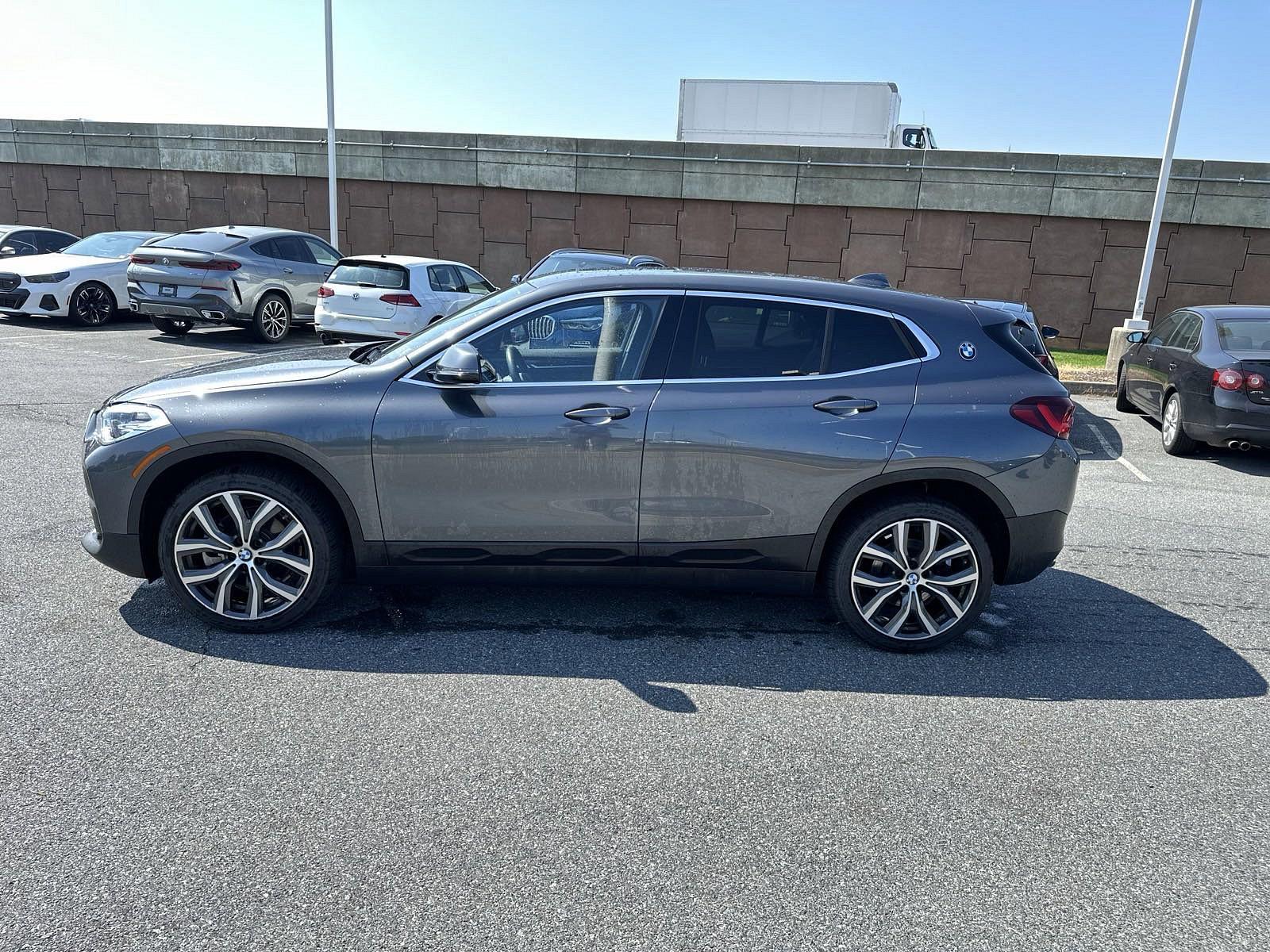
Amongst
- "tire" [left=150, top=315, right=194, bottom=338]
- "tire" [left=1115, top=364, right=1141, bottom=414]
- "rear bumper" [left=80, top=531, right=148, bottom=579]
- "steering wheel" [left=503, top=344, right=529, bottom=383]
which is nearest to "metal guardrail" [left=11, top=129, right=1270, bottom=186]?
"tire" [left=1115, top=364, right=1141, bottom=414]

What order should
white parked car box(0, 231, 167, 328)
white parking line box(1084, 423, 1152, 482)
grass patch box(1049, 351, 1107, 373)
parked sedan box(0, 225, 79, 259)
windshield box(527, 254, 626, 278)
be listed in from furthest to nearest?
parked sedan box(0, 225, 79, 259) < white parked car box(0, 231, 167, 328) < grass patch box(1049, 351, 1107, 373) < windshield box(527, 254, 626, 278) < white parking line box(1084, 423, 1152, 482)

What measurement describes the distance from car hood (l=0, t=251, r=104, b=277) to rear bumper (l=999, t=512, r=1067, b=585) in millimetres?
16237

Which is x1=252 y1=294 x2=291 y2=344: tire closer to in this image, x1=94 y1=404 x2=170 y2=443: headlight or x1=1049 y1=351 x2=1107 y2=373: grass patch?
x1=94 y1=404 x2=170 y2=443: headlight

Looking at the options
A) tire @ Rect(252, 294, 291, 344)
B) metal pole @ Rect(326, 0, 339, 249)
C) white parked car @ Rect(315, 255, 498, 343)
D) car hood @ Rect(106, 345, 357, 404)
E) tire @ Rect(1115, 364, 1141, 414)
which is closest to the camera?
car hood @ Rect(106, 345, 357, 404)

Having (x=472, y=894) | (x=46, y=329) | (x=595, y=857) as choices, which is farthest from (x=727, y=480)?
(x=46, y=329)

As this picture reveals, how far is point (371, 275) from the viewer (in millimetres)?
13016

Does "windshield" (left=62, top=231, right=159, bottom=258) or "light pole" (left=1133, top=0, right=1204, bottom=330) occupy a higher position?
"light pole" (left=1133, top=0, right=1204, bottom=330)

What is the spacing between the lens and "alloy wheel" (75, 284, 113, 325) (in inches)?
618

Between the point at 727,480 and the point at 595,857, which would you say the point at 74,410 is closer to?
the point at 727,480

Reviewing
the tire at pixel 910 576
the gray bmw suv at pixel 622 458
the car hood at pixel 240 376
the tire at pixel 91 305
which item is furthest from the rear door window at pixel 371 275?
the tire at pixel 910 576

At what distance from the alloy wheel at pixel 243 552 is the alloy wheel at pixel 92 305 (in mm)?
13849

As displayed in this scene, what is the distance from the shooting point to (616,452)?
423 centimetres

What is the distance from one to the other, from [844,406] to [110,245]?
1660 centimetres

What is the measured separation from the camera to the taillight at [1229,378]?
8594mm
